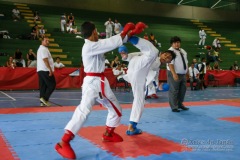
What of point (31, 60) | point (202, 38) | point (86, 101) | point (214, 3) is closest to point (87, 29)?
point (86, 101)

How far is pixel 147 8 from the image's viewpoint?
2661 centimetres

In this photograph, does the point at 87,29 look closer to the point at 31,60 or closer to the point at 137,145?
the point at 137,145

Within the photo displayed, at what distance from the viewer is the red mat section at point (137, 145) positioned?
348 centimetres

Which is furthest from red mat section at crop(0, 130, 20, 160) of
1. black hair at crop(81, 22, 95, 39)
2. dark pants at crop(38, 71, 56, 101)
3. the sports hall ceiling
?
the sports hall ceiling

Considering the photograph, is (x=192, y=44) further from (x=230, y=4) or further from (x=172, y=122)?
(x=172, y=122)

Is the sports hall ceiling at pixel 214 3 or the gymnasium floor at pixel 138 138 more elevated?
the sports hall ceiling at pixel 214 3

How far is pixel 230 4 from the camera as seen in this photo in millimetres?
30094

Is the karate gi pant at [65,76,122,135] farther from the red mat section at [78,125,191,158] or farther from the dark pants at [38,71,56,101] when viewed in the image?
the dark pants at [38,71,56,101]

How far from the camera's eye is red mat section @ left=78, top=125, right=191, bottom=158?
3484 mm

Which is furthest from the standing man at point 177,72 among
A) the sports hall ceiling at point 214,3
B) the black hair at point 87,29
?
the sports hall ceiling at point 214,3

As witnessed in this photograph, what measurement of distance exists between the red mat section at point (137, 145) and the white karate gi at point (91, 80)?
0.53 meters

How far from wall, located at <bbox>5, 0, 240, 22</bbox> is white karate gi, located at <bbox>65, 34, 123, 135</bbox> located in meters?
20.9

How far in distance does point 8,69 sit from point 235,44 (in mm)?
21396

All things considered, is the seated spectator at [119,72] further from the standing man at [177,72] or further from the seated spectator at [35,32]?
the standing man at [177,72]
